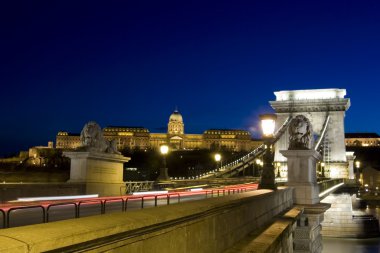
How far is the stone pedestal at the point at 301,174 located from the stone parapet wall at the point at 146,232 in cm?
956

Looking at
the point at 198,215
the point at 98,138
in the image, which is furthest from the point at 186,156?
the point at 198,215

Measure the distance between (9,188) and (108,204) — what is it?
4.45 metres

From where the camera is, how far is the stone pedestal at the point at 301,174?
728 inches

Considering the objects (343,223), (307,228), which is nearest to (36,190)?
(307,228)

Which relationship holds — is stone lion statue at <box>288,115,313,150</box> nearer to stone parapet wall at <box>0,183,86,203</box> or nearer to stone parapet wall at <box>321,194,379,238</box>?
stone parapet wall at <box>0,183,86,203</box>

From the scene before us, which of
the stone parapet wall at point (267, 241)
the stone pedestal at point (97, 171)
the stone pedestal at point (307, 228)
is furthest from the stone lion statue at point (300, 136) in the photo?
the stone pedestal at point (97, 171)

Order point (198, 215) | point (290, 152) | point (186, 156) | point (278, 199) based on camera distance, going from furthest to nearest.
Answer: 1. point (186, 156)
2. point (290, 152)
3. point (278, 199)
4. point (198, 215)

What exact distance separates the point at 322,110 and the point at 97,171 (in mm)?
63985

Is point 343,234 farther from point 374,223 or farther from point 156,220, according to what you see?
point 156,220

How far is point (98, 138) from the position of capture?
65.6ft

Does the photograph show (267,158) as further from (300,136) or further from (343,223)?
(343,223)

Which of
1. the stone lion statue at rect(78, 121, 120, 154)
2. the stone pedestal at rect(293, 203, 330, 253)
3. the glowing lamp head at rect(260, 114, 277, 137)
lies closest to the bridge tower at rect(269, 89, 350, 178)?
the stone lion statue at rect(78, 121, 120, 154)

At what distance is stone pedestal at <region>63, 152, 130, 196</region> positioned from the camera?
1891 cm

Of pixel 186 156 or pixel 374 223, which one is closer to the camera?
pixel 374 223
